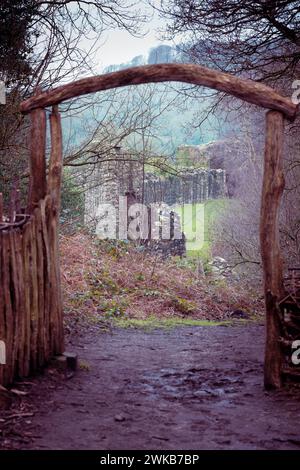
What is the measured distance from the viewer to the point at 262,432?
13.4 feet

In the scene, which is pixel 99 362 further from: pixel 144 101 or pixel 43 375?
pixel 144 101

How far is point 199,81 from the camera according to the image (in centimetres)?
541

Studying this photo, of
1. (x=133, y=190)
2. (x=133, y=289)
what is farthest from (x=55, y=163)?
(x=133, y=190)

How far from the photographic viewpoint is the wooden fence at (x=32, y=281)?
16.0ft

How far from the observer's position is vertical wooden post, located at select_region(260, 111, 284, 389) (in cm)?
524

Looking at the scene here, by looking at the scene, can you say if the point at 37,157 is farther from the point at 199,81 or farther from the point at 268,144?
the point at 268,144

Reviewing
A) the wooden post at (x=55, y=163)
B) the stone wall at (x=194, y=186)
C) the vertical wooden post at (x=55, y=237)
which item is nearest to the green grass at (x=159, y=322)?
the vertical wooden post at (x=55, y=237)

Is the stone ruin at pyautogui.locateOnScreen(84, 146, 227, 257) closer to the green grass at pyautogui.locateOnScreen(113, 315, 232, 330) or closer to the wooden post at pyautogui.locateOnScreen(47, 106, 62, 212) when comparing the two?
A: the green grass at pyautogui.locateOnScreen(113, 315, 232, 330)

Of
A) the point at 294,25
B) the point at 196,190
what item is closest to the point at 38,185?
the point at 294,25

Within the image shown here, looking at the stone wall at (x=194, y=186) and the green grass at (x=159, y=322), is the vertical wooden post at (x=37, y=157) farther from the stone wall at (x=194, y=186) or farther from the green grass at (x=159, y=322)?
the stone wall at (x=194, y=186)

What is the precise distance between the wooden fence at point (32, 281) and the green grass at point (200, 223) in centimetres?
939

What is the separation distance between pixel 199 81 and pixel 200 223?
43.1 ft
